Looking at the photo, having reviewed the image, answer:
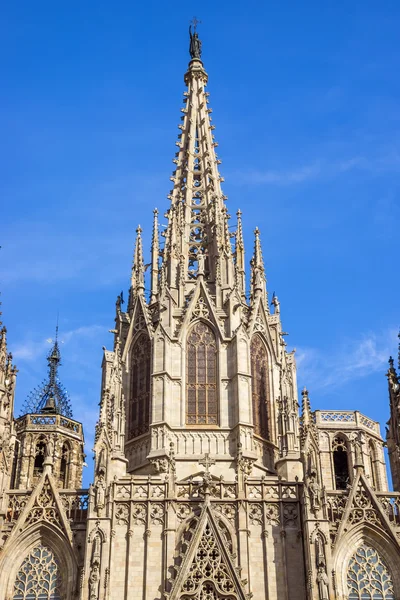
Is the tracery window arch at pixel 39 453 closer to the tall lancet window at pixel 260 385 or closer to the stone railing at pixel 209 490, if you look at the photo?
the tall lancet window at pixel 260 385

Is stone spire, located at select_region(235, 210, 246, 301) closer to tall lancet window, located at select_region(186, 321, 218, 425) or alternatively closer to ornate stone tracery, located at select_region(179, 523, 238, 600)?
tall lancet window, located at select_region(186, 321, 218, 425)

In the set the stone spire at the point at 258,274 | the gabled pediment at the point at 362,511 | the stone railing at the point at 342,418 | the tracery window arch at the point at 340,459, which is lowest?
the gabled pediment at the point at 362,511

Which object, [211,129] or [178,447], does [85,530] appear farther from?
[211,129]

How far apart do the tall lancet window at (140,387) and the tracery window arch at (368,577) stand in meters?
11.5

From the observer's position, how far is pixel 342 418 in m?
63.4

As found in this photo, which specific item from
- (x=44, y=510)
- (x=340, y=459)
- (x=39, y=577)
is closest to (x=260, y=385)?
(x=44, y=510)

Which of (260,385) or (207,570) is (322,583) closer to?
(207,570)

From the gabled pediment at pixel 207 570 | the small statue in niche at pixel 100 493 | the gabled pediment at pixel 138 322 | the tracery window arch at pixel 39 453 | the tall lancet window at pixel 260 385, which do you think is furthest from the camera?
the tracery window arch at pixel 39 453

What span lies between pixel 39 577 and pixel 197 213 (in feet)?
76.2

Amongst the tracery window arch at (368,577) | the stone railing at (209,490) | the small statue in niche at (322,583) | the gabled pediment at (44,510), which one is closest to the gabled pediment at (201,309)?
the stone railing at (209,490)

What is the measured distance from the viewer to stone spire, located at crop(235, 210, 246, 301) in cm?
5493

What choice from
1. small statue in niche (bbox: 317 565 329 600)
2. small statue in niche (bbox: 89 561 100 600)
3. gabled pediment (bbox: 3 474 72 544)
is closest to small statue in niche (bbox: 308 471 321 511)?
small statue in niche (bbox: 317 565 329 600)

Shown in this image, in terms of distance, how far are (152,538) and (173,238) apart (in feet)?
59.5

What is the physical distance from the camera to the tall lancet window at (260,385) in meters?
Result: 50.3
